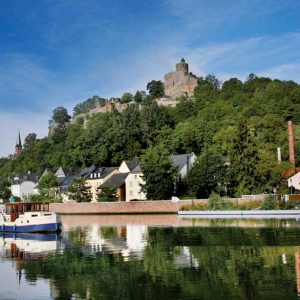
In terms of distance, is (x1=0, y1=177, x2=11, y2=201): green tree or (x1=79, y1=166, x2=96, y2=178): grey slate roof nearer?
(x1=79, y1=166, x2=96, y2=178): grey slate roof

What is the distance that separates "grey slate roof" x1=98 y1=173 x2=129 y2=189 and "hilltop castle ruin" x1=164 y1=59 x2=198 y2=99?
261 feet

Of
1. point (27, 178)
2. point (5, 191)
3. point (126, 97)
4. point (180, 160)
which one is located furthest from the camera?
point (126, 97)

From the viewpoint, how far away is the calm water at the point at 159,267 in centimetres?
1826

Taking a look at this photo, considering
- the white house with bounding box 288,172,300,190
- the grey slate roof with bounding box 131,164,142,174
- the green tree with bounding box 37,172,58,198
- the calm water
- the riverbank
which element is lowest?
the calm water

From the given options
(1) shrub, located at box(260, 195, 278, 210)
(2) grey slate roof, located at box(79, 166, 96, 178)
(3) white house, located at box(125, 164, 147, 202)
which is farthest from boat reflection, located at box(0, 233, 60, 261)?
(2) grey slate roof, located at box(79, 166, 96, 178)

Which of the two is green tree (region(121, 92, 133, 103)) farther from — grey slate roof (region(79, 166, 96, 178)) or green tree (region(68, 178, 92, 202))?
green tree (region(68, 178, 92, 202))

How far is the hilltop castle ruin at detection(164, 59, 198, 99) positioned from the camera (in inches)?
6949

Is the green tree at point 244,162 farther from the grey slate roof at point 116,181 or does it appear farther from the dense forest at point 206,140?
the grey slate roof at point 116,181

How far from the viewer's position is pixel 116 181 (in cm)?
9706

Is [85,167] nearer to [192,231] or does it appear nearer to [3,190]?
[3,190]

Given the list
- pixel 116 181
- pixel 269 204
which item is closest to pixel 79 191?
pixel 116 181

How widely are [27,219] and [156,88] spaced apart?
143 m

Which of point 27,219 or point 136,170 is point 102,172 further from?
point 27,219

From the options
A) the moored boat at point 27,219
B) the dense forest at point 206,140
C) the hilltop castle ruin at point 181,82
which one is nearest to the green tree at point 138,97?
the hilltop castle ruin at point 181,82
